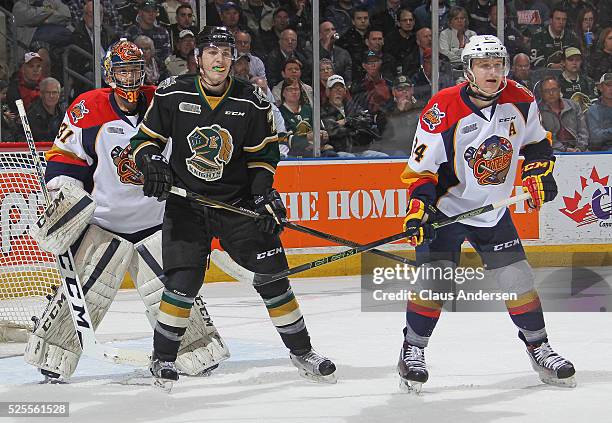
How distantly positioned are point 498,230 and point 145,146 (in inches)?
49.2

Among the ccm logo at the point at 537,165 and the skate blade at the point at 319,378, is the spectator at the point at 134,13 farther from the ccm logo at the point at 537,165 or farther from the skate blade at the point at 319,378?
the ccm logo at the point at 537,165

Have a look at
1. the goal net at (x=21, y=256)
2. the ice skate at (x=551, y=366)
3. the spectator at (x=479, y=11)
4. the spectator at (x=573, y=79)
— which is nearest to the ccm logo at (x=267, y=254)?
the ice skate at (x=551, y=366)

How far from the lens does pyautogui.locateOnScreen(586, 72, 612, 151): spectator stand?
30.4ft

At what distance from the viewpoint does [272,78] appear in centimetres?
866

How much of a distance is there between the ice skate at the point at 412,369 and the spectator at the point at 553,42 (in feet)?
17.4

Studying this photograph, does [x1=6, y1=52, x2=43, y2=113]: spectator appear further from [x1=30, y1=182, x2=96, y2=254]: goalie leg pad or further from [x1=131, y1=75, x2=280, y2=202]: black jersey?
[x1=131, y1=75, x2=280, y2=202]: black jersey

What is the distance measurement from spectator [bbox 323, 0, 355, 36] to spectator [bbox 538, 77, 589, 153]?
4.90ft

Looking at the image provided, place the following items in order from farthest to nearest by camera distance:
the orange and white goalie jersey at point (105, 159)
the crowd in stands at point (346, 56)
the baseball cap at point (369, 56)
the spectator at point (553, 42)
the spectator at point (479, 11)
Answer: the spectator at point (553, 42) → the spectator at point (479, 11) → the baseball cap at point (369, 56) → the crowd in stands at point (346, 56) → the orange and white goalie jersey at point (105, 159)

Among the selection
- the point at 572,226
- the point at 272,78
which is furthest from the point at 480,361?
the point at 272,78

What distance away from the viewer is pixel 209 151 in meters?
4.47

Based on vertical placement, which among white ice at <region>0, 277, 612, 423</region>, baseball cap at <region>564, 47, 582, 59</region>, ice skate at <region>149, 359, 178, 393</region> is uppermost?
baseball cap at <region>564, 47, 582, 59</region>

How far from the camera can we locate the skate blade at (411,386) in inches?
176

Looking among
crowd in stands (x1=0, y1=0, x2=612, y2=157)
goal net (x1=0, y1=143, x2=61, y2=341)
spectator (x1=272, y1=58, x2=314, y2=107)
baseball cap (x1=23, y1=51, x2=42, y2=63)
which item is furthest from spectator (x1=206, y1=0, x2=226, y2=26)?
goal net (x1=0, y1=143, x2=61, y2=341)

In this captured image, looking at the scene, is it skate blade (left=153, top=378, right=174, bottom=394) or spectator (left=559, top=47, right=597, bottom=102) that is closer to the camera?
skate blade (left=153, top=378, right=174, bottom=394)
